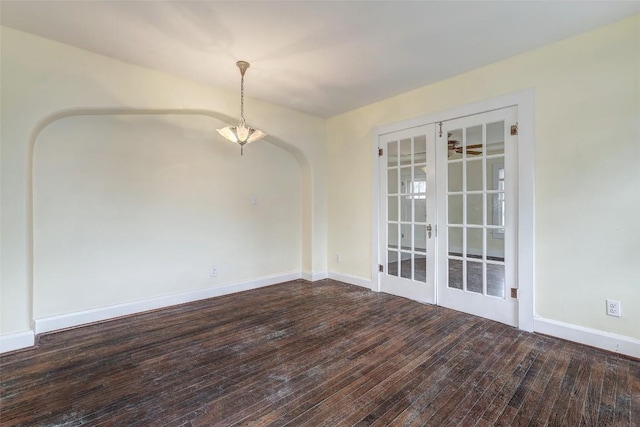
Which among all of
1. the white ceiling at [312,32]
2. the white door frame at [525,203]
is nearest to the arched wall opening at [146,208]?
the white ceiling at [312,32]

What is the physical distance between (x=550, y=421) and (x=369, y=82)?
338cm

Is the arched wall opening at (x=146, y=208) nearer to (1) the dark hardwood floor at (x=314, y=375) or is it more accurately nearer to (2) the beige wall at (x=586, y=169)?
(1) the dark hardwood floor at (x=314, y=375)

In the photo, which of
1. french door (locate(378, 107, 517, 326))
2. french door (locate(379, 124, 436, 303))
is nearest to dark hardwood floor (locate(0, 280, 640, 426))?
french door (locate(378, 107, 517, 326))

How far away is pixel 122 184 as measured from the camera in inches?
131

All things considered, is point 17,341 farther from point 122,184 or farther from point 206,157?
point 206,157

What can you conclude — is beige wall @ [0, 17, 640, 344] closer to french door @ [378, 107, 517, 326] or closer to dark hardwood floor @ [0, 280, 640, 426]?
french door @ [378, 107, 517, 326]

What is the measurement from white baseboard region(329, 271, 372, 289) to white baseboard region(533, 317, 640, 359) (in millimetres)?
2085

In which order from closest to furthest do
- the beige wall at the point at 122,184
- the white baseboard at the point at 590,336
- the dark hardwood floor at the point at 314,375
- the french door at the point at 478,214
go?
the dark hardwood floor at the point at 314,375 → the white baseboard at the point at 590,336 → the beige wall at the point at 122,184 → the french door at the point at 478,214

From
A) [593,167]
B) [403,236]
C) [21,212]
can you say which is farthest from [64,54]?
[593,167]

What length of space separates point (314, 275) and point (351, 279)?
619 mm

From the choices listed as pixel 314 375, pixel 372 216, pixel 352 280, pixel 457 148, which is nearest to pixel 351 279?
pixel 352 280

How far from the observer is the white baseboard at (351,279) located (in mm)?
4411

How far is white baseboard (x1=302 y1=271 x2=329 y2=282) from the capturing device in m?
4.83

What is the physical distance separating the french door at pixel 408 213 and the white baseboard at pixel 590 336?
1.13 metres
